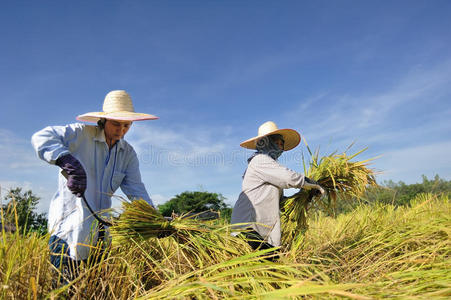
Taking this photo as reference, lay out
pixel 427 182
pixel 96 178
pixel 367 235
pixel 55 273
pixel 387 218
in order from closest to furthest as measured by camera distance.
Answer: pixel 55 273 → pixel 96 178 → pixel 367 235 → pixel 387 218 → pixel 427 182

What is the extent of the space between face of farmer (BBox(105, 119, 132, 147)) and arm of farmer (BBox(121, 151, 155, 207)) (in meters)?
0.19

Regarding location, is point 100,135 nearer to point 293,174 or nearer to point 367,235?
point 293,174

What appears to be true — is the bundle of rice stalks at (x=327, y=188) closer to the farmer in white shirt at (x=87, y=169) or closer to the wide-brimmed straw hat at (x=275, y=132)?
the wide-brimmed straw hat at (x=275, y=132)

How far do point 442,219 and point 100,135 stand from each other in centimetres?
311

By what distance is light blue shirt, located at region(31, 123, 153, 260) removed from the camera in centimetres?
192

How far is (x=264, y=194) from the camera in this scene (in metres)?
2.77

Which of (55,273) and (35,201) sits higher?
(35,201)

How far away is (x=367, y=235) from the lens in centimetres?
327

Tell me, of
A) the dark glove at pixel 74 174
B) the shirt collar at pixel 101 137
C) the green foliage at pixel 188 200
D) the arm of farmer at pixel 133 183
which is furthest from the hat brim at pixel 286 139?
the green foliage at pixel 188 200

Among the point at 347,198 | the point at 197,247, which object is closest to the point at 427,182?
the point at 347,198

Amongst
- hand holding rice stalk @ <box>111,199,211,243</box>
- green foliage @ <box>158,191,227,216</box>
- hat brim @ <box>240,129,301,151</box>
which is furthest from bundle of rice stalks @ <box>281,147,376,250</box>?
green foliage @ <box>158,191,227,216</box>

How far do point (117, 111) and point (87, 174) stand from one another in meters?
0.50

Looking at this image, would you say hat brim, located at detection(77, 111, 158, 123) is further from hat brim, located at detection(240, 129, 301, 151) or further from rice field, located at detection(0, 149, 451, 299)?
hat brim, located at detection(240, 129, 301, 151)

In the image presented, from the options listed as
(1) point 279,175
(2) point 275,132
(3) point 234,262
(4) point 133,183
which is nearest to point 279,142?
(2) point 275,132
